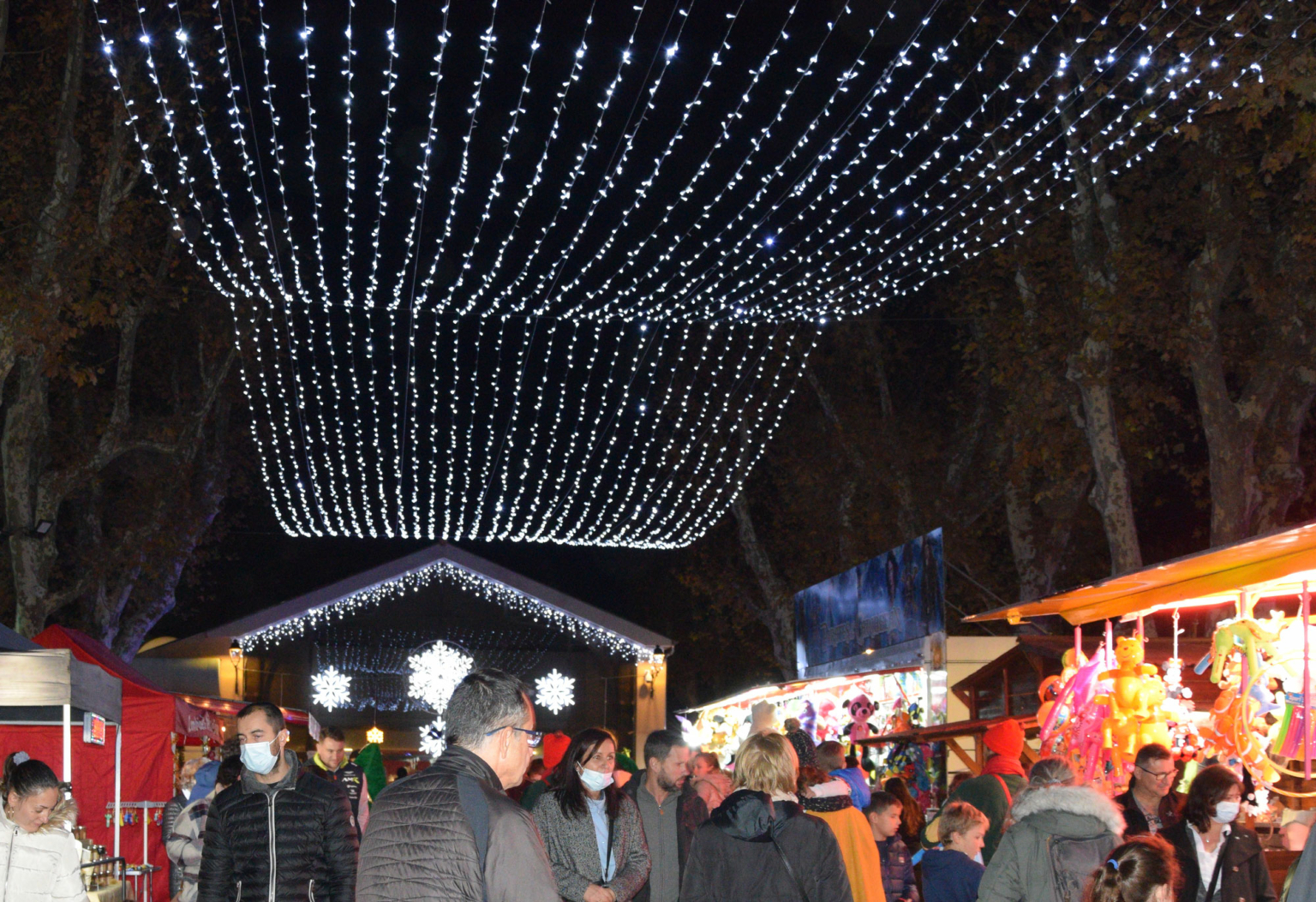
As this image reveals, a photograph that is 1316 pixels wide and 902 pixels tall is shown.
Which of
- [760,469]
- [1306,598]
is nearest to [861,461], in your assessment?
[760,469]

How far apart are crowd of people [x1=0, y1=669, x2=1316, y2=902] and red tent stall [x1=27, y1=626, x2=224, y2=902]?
5836mm

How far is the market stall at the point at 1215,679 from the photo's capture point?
21.7ft

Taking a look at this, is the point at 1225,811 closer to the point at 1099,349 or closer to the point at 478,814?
the point at 478,814

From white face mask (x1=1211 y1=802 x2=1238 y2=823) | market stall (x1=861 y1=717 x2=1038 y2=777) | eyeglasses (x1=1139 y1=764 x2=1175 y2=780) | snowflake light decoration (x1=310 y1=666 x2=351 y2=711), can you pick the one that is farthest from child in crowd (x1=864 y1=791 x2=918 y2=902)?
snowflake light decoration (x1=310 y1=666 x2=351 y2=711)

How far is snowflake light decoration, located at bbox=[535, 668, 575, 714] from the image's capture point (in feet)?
83.6

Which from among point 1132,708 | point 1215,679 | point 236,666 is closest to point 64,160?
point 1132,708

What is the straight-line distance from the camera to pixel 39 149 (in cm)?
1477

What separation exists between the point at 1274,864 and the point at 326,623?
21379 mm

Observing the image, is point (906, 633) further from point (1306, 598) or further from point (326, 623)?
point (326, 623)

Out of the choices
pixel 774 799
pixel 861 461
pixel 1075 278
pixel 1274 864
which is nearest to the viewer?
pixel 774 799

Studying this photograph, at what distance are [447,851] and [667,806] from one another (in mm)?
3214

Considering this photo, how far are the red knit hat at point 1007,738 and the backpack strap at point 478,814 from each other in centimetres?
533

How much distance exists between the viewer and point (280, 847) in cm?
455

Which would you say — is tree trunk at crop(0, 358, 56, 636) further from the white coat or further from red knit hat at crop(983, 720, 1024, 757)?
red knit hat at crop(983, 720, 1024, 757)
